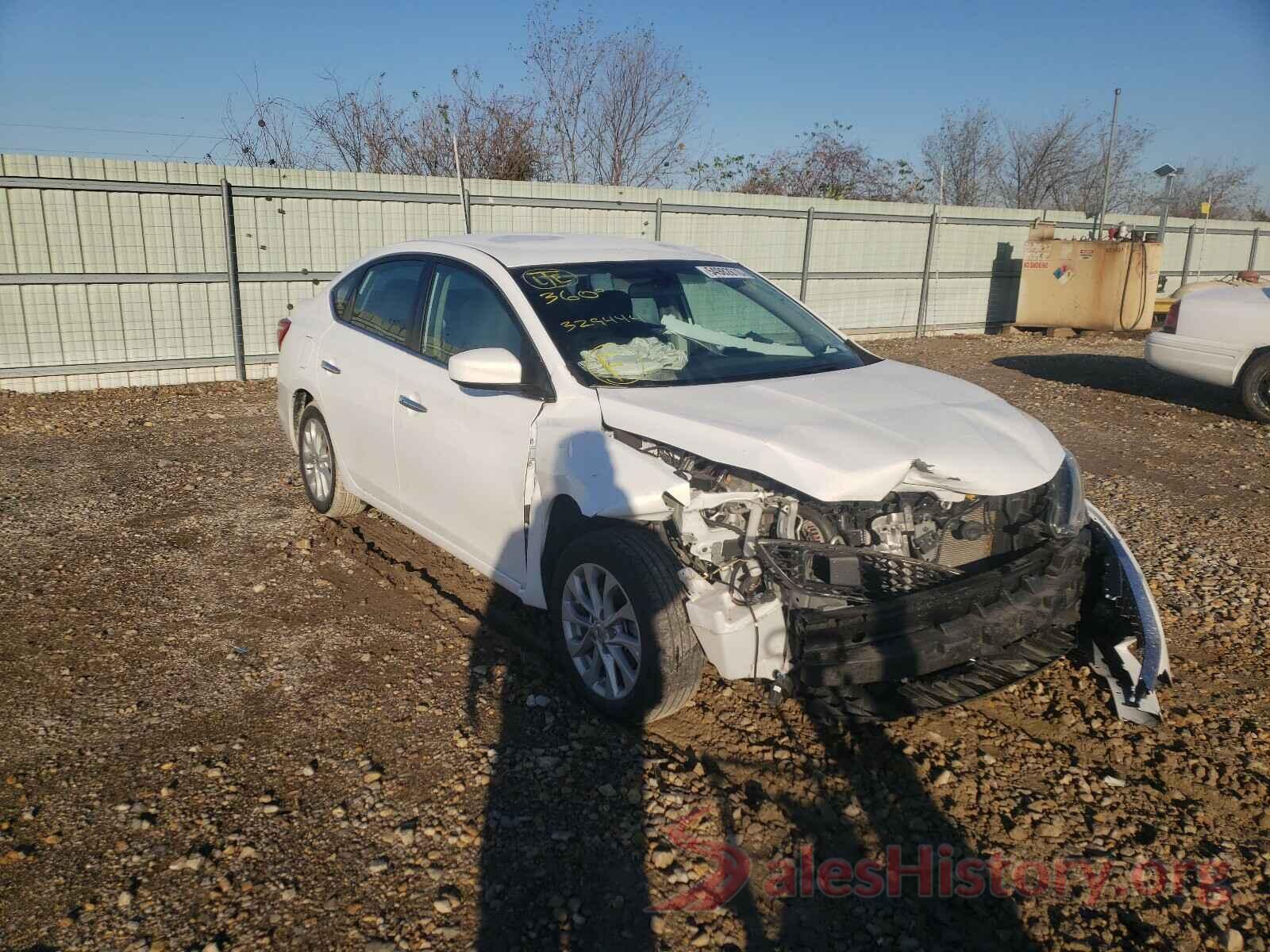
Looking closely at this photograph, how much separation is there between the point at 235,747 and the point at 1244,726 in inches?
148

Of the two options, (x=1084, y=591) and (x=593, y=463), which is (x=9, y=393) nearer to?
(x=593, y=463)

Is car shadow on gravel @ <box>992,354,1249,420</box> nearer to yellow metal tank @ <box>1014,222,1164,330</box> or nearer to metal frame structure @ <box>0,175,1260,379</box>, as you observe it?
yellow metal tank @ <box>1014,222,1164,330</box>

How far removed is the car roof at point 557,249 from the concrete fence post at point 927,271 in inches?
491

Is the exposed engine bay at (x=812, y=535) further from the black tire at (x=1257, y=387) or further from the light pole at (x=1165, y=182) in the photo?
the light pole at (x=1165, y=182)

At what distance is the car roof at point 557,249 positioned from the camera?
4.49 meters

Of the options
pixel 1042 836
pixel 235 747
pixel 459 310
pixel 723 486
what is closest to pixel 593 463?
pixel 723 486

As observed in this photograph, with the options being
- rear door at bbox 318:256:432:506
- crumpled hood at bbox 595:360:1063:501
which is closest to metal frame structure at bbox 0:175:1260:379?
rear door at bbox 318:256:432:506

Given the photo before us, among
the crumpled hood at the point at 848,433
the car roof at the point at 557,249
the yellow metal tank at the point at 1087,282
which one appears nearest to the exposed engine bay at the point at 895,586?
the crumpled hood at the point at 848,433

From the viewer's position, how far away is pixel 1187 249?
2109 centimetres

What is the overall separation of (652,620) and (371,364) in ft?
7.88

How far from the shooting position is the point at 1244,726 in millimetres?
3697

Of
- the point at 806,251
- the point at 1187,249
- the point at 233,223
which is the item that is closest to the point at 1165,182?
the point at 1187,249

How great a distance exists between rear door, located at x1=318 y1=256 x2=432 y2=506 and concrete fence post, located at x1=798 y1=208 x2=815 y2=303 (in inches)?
421

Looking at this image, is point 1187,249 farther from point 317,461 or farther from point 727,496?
point 727,496
